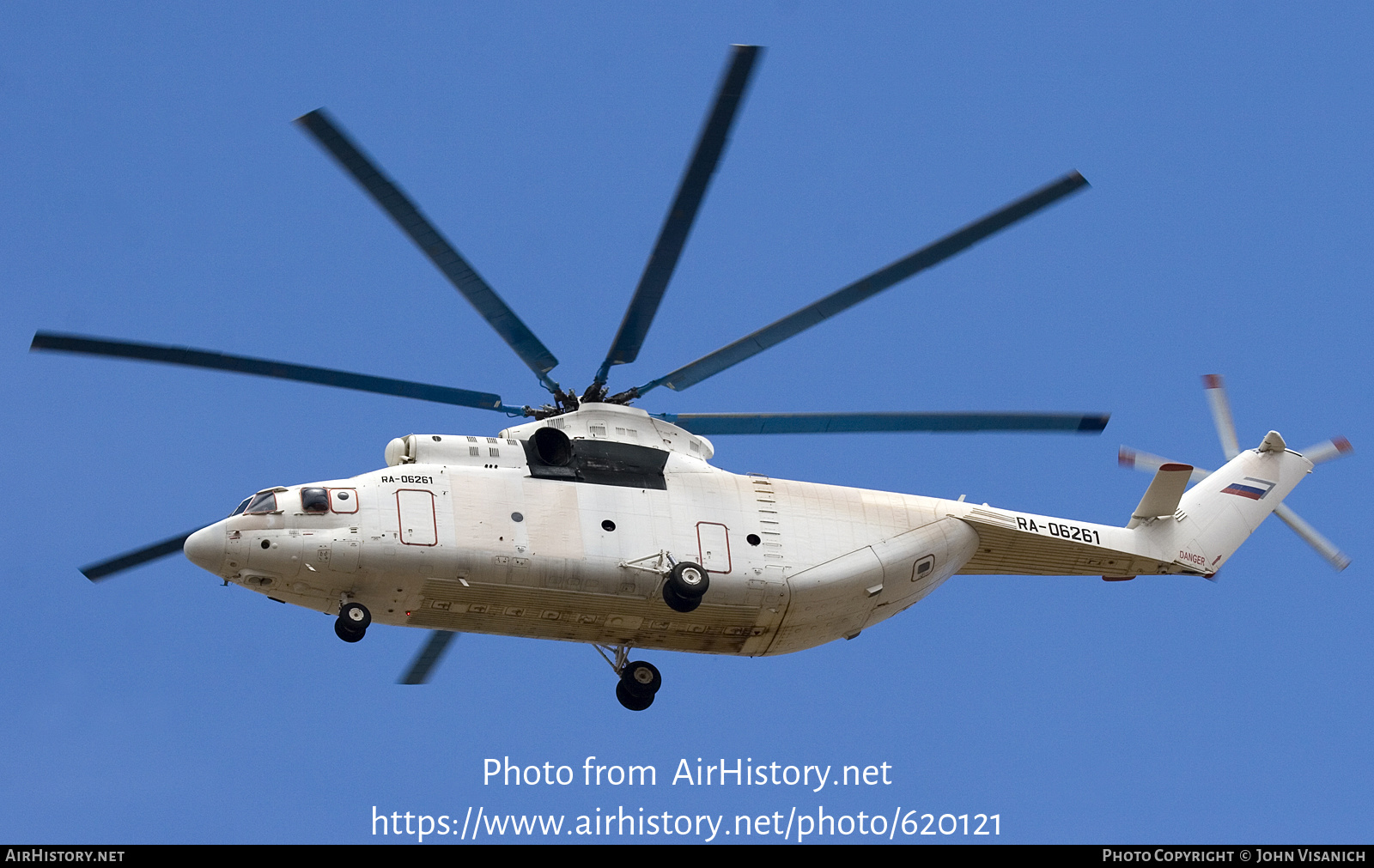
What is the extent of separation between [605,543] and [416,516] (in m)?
2.33

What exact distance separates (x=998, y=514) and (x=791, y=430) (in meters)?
3.57

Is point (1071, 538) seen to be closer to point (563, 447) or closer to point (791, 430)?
point (791, 430)

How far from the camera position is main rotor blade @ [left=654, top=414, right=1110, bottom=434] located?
21859mm

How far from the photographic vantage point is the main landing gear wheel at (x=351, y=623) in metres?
19.9

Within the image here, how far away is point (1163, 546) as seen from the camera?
2486 centimetres

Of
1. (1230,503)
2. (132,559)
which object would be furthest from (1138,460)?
(132,559)

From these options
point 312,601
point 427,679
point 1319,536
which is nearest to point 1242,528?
point 1319,536

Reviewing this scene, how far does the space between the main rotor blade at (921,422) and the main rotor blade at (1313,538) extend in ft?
21.3

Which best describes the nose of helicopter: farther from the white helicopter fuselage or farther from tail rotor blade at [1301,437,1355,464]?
tail rotor blade at [1301,437,1355,464]

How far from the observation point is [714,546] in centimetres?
2161

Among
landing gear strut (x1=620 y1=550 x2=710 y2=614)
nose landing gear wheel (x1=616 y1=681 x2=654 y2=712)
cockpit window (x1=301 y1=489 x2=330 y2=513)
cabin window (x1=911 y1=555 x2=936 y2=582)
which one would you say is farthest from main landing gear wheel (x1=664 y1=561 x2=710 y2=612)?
cockpit window (x1=301 y1=489 x2=330 y2=513)

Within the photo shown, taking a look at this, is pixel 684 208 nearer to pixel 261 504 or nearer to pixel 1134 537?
pixel 261 504

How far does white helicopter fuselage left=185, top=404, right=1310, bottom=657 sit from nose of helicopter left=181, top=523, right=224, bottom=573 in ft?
0.07

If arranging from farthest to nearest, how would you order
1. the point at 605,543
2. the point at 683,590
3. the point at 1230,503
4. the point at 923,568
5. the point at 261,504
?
the point at 1230,503 → the point at 923,568 → the point at 605,543 → the point at 683,590 → the point at 261,504
